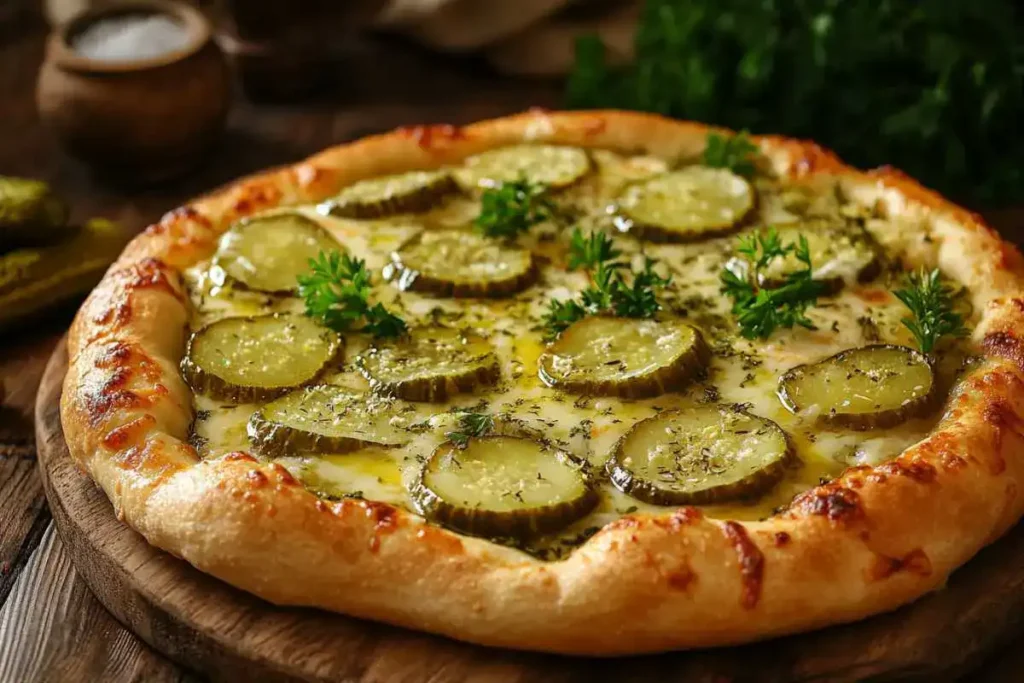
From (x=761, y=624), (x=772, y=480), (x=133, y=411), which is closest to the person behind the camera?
(x=761, y=624)

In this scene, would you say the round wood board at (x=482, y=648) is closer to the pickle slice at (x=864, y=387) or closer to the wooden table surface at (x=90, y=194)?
the wooden table surface at (x=90, y=194)

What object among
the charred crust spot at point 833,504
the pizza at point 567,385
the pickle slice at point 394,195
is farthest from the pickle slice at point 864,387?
the pickle slice at point 394,195

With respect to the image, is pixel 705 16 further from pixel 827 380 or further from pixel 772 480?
pixel 772 480

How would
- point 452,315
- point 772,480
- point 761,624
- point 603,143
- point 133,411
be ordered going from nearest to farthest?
point 761,624
point 772,480
point 133,411
point 452,315
point 603,143

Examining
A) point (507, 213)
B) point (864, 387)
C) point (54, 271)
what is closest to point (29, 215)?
point (54, 271)

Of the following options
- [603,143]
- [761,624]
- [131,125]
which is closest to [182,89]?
[131,125]

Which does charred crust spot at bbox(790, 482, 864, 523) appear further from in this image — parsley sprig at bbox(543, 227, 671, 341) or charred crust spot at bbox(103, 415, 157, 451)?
charred crust spot at bbox(103, 415, 157, 451)

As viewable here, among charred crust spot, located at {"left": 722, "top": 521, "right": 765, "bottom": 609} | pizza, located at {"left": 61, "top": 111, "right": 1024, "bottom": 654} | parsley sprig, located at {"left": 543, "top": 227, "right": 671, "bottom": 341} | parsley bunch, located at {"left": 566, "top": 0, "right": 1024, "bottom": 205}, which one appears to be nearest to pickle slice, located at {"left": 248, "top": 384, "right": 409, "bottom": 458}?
pizza, located at {"left": 61, "top": 111, "right": 1024, "bottom": 654}
